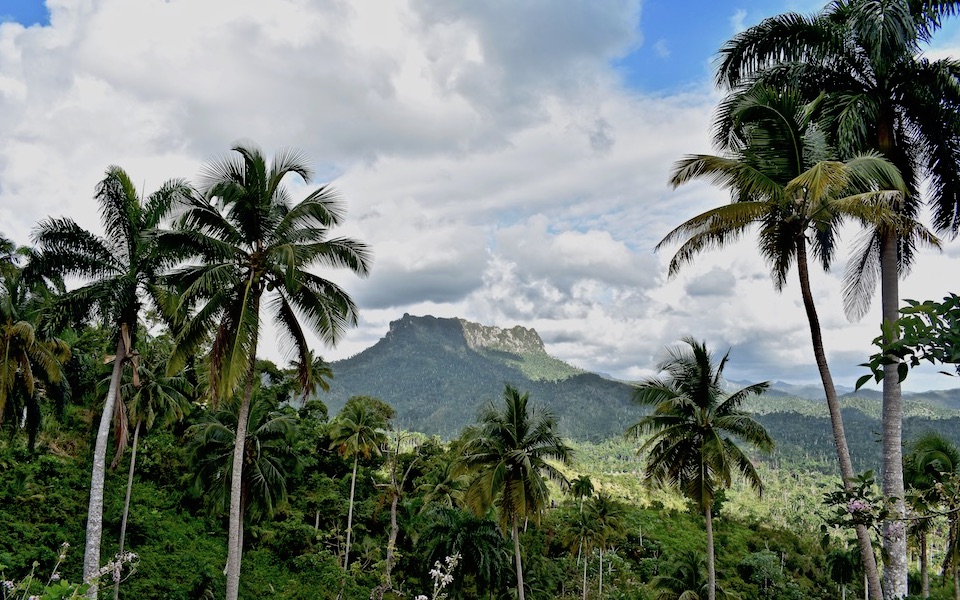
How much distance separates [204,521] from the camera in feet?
105

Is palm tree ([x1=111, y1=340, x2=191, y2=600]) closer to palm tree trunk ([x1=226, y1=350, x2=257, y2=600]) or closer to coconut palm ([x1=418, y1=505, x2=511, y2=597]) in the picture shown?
coconut palm ([x1=418, y1=505, x2=511, y2=597])

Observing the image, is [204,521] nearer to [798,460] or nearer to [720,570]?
[720,570]

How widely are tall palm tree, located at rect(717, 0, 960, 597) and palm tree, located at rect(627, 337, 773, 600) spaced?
8034 millimetres

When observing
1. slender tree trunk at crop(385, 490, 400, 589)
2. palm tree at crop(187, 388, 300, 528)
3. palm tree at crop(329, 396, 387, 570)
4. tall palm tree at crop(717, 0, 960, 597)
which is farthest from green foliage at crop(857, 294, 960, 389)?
palm tree at crop(329, 396, 387, 570)

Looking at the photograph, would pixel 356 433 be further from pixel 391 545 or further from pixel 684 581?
pixel 684 581

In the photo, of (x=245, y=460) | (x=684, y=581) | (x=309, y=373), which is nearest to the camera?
(x=309, y=373)

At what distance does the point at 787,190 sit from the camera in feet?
28.3

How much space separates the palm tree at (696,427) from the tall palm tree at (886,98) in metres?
8.03

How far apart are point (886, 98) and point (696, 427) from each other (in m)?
11.7

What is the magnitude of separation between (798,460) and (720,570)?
150 m

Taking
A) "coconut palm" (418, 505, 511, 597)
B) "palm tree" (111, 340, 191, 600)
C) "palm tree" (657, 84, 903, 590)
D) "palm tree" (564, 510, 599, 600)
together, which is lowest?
"palm tree" (564, 510, 599, 600)

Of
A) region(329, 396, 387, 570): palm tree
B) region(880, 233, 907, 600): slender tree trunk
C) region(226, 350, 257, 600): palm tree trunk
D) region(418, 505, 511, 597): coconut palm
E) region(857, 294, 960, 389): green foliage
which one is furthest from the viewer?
region(329, 396, 387, 570): palm tree

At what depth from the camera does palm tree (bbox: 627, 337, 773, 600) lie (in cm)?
1828

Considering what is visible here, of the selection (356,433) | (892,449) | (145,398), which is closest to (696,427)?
(892,449)
